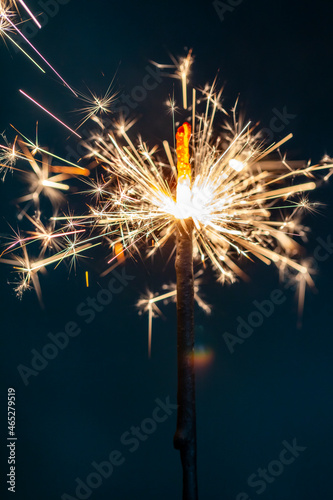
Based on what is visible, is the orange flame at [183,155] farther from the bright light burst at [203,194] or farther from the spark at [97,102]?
the spark at [97,102]

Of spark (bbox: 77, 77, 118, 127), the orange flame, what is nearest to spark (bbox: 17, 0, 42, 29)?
spark (bbox: 77, 77, 118, 127)

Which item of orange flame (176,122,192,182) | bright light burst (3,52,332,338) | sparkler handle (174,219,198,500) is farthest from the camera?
bright light burst (3,52,332,338)

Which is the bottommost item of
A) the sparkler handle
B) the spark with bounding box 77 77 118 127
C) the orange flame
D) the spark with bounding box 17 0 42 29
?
the sparkler handle

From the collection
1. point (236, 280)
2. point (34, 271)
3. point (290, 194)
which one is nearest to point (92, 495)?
point (34, 271)

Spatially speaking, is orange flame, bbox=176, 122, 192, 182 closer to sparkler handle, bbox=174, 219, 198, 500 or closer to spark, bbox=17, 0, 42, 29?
sparkler handle, bbox=174, 219, 198, 500

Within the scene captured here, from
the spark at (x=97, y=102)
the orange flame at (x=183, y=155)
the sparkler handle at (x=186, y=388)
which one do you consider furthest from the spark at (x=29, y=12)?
the sparkler handle at (x=186, y=388)

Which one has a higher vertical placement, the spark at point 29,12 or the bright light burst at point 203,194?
the spark at point 29,12

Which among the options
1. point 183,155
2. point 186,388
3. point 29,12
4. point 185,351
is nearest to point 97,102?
point 29,12

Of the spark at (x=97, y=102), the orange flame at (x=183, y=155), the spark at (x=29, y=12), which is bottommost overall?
the orange flame at (x=183, y=155)
